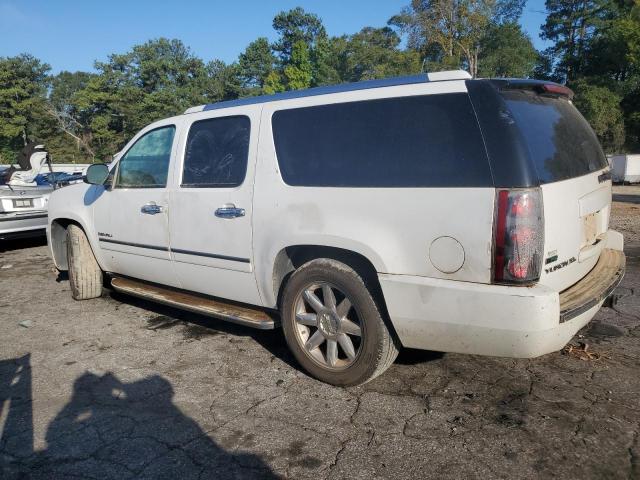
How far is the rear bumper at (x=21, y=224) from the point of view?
7.81 m

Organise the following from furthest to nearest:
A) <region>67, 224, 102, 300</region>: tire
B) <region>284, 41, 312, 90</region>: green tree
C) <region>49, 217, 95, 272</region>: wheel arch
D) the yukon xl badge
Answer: <region>284, 41, 312, 90</region>: green tree, <region>49, 217, 95, 272</region>: wheel arch, <region>67, 224, 102, 300</region>: tire, the yukon xl badge

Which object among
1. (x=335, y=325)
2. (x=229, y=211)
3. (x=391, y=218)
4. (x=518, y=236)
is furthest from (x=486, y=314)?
(x=229, y=211)

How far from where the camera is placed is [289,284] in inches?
131

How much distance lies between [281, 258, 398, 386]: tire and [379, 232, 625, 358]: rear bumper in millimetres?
173

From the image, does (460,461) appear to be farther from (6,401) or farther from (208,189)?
(6,401)

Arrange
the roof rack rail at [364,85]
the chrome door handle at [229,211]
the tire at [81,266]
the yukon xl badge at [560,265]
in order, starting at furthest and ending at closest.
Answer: the tire at [81,266] < the chrome door handle at [229,211] < the roof rack rail at [364,85] < the yukon xl badge at [560,265]

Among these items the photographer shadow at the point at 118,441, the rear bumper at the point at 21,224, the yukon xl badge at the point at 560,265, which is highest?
the yukon xl badge at the point at 560,265

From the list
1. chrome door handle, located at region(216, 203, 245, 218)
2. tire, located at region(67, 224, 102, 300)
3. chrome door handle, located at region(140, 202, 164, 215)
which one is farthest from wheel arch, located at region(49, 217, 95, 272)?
chrome door handle, located at region(216, 203, 245, 218)

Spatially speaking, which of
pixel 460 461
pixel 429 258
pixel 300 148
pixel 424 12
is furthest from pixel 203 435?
pixel 424 12

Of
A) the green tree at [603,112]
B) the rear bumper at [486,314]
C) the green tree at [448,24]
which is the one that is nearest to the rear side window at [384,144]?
the rear bumper at [486,314]

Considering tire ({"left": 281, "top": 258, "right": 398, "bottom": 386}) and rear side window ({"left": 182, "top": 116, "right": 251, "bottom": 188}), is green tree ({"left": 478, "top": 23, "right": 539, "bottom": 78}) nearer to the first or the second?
rear side window ({"left": 182, "top": 116, "right": 251, "bottom": 188})

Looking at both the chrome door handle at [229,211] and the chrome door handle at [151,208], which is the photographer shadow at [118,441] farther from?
the chrome door handle at [151,208]

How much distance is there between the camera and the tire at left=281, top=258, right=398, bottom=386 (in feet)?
9.86

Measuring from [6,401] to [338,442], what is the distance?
220cm
